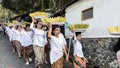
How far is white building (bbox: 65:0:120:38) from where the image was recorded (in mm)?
9134

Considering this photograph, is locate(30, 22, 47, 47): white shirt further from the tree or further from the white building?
the tree

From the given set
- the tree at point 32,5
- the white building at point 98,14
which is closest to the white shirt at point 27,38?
the white building at point 98,14

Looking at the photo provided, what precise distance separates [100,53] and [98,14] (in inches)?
75.6

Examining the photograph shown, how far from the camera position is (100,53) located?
8.95 m

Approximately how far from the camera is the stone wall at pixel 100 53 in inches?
324

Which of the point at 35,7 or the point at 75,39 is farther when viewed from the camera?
the point at 35,7

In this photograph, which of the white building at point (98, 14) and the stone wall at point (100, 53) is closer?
the stone wall at point (100, 53)

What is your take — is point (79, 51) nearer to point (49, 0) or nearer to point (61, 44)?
point (61, 44)

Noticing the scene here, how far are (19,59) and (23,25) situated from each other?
1.45 metres

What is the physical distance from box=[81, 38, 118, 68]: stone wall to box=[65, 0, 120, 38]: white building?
1.15 feet

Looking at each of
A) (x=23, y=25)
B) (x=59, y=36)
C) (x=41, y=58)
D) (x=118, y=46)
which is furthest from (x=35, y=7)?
(x=118, y=46)

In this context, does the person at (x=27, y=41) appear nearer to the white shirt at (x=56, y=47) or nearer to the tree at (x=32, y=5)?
the white shirt at (x=56, y=47)

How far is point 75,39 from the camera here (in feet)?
24.6

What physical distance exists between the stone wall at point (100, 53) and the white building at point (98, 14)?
351mm
